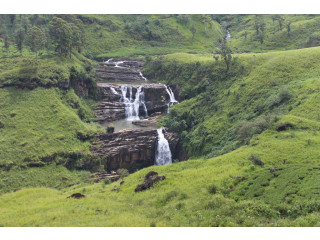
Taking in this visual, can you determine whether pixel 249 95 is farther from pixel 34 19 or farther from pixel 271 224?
pixel 34 19

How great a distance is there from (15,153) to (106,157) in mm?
16250

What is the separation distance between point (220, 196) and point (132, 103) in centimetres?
5196

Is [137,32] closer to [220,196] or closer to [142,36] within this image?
[142,36]

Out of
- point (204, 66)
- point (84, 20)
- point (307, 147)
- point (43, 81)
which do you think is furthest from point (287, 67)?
point (84, 20)

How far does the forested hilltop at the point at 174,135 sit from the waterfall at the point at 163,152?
78.5 inches

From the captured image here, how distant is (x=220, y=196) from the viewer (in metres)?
24.0

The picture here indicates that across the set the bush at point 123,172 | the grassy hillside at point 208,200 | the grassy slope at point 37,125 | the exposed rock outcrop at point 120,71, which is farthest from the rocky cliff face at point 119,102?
the grassy hillside at point 208,200

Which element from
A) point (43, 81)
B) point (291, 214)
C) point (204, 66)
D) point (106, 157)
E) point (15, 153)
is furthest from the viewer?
point (204, 66)

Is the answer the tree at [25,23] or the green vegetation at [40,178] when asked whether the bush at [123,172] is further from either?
the tree at [25,23]

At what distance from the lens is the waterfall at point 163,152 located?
56.0 m

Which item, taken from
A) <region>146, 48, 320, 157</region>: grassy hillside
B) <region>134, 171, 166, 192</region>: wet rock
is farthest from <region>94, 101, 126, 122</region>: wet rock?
<region>134, 171, 166, 192</region>: wet rock

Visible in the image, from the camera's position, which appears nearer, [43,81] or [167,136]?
[167,136]

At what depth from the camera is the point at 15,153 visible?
4731 cm

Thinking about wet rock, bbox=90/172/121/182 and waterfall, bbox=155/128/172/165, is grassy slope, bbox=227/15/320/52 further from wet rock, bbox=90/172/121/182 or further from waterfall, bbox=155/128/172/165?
wet rock, bbox=90/172/121/182
